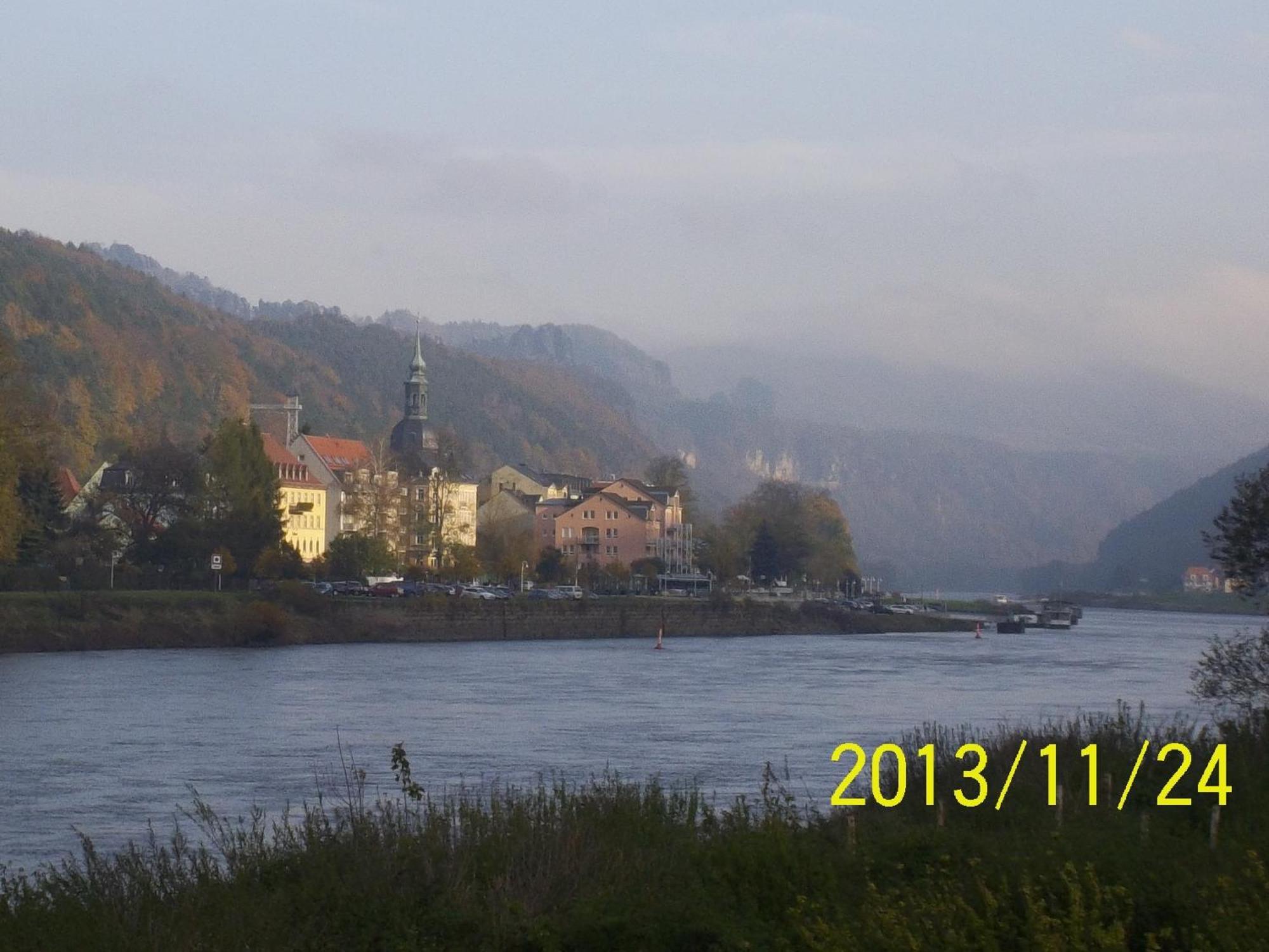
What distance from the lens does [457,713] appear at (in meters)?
42.6

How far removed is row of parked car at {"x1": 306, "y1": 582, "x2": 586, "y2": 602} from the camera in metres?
89.8

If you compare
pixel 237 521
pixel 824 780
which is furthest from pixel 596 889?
pixel 237 521

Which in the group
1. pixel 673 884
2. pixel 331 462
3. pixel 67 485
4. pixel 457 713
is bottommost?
pixel 457 713

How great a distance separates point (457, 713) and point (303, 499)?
7983cm

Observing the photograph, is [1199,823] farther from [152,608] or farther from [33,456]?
[152,608]

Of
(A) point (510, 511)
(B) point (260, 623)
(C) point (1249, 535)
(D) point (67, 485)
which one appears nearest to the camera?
(C) point (1249, 535)

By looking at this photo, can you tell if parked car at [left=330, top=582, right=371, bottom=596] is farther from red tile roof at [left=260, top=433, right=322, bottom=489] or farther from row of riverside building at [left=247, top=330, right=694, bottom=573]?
red tile roof at [left=260, top=433, right=322, bottom=489]

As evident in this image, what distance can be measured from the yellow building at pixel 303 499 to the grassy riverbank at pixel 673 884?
102 meters

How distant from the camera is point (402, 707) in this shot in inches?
1746

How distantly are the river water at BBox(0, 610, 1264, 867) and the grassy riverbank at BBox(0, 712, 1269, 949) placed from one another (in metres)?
7.74

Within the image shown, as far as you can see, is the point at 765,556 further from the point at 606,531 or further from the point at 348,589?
the point at 348,589

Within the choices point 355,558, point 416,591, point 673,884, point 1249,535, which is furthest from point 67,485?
point 673,884

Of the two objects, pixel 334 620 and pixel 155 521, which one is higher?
pixel 155 521

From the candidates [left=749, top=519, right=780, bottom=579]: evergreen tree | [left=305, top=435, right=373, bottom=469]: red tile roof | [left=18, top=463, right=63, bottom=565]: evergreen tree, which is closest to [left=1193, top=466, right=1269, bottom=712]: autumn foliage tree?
[left=18, top=463, right=63, bottom=565]: evergreen tree
